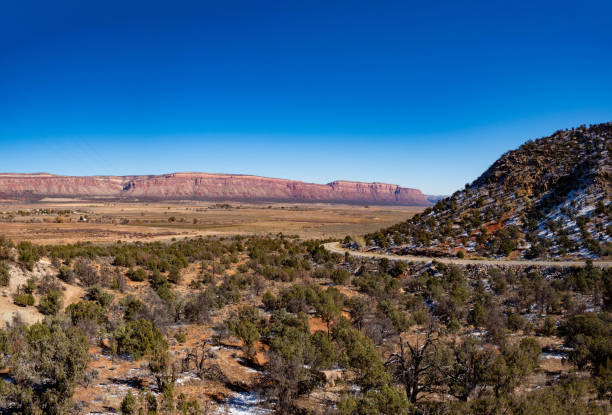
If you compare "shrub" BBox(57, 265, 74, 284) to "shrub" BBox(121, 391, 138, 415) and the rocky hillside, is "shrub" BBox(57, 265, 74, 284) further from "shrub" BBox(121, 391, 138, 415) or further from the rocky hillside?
the rocky hillside

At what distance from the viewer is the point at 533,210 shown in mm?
37750

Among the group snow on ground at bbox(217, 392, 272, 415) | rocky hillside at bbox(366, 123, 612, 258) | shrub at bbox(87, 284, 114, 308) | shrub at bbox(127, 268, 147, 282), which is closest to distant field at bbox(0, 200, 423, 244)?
shrub at bbox(127, 268, 147, 282)

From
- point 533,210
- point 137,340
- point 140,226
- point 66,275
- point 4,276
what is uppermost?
point 533,210

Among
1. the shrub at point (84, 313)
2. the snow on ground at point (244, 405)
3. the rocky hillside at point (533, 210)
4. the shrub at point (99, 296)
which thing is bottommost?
the snow on ground at point (244, 405)

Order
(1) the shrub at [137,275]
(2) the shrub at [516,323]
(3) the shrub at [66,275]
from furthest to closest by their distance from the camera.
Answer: (1) the shrub at [137,275] < (3) the shrub at [66,275] < (2) the shrub at [516,323]

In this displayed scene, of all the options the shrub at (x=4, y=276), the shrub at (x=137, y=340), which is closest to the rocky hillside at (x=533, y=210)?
the shrub at (x=137, y=340)

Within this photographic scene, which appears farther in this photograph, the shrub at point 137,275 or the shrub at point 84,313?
the shrub at point 137,275

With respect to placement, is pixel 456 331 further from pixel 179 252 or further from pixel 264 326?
pixel 179 252

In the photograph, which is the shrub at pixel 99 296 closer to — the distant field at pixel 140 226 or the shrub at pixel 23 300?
the shrub at pixel 23 300

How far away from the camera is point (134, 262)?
28141mm

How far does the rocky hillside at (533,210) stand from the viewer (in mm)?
30828

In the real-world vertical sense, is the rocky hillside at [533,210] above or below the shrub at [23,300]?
above

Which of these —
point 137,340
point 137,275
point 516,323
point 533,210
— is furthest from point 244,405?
point 533,210

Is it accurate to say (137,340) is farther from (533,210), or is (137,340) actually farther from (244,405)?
(533,210)
